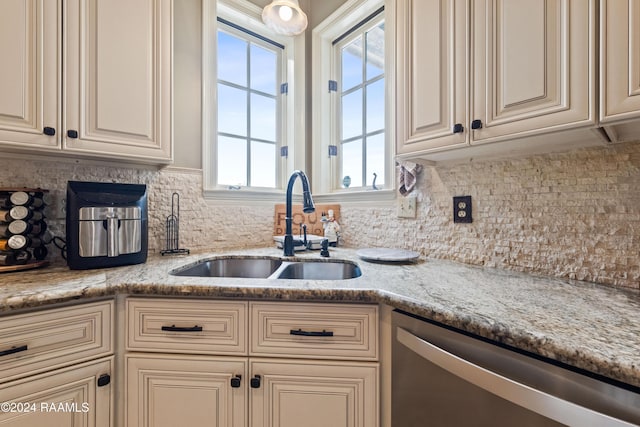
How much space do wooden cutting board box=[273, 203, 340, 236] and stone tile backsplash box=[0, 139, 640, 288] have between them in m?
0.13

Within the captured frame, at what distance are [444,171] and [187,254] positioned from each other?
1.43 metres

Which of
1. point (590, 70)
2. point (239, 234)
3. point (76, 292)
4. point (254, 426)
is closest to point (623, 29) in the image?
point (590, 70)

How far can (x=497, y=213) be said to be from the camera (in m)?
1.18

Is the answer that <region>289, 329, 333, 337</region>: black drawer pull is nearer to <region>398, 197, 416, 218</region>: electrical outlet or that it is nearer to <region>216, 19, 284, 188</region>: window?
<region>398, 197, 416, 218</region>: electrical outlet

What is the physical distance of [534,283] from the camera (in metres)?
0.93

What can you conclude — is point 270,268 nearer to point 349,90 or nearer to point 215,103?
point 215,103

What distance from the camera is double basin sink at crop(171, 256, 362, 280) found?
1.35 m

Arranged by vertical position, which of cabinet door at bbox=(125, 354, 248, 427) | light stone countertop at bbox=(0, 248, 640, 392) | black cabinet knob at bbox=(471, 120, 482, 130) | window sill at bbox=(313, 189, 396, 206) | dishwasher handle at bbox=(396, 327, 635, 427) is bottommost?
cabinet door at bbox=(125, 354, 248, 427)

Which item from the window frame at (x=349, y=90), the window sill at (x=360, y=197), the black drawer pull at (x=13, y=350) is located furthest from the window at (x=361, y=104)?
the black drawer pull at (x=13, y=350)

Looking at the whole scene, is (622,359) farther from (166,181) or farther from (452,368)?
(166,181)

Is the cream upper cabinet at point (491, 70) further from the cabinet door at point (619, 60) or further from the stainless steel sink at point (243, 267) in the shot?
the stainless steel sink at point (243, 267)

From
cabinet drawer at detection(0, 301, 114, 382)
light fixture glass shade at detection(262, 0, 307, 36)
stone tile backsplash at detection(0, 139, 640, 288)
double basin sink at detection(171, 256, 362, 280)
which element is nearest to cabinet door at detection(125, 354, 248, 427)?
cabinet drawer at detection(0, 301, 114, 382)

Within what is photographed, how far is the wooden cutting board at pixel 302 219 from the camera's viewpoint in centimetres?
188

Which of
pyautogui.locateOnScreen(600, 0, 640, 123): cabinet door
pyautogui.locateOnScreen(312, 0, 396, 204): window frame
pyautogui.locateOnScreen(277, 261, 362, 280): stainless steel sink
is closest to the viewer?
pyautogui.locateOnScreen(600, 0, 640, 123): cabinet door
